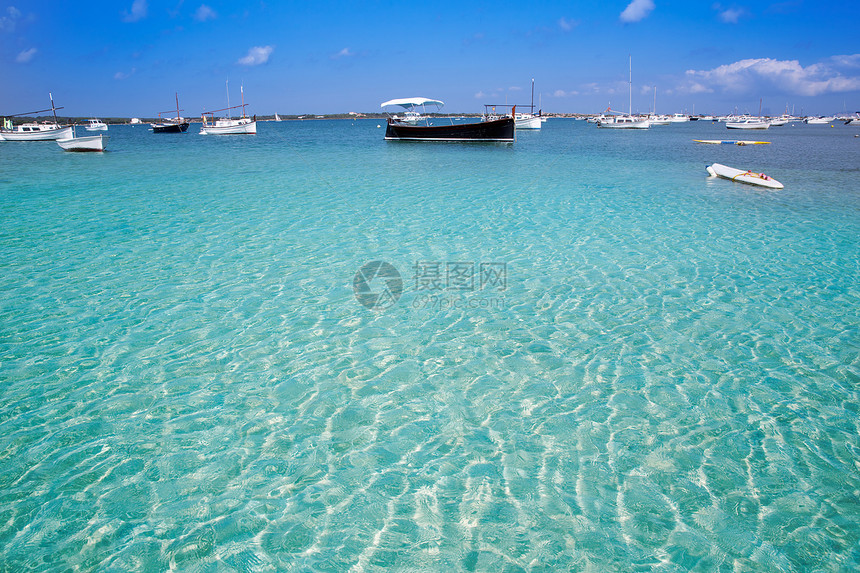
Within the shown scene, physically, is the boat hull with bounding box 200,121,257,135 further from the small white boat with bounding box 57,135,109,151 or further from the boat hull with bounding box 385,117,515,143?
the boat hull with bounding box 385,117,515,143

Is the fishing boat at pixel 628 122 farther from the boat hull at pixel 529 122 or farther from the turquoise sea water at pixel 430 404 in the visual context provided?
the turquoise sea water at pixel 430 404

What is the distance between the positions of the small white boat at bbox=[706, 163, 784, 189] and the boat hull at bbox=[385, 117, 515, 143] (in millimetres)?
22619

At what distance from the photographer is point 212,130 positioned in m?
67.2

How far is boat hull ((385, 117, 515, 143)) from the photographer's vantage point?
42375 mm

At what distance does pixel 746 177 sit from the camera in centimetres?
1942

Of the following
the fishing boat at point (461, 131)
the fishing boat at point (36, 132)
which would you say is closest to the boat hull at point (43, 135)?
the fishing boat at point (36, 132)

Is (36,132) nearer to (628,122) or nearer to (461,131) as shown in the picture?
(461,131)

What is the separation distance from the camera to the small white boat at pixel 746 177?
61.3 feet

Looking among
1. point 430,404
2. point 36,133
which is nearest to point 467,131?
point 36,133

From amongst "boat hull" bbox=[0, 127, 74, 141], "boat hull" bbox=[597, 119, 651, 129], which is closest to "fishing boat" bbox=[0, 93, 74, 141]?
"boat hull" bbox=[0, 127, 74, 141]

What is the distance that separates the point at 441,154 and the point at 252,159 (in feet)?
40.7

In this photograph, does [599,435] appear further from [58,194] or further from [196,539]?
[58,194]

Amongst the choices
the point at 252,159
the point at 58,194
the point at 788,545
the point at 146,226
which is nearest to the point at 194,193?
the point at 58,194

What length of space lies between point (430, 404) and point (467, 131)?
4140 centimetres
